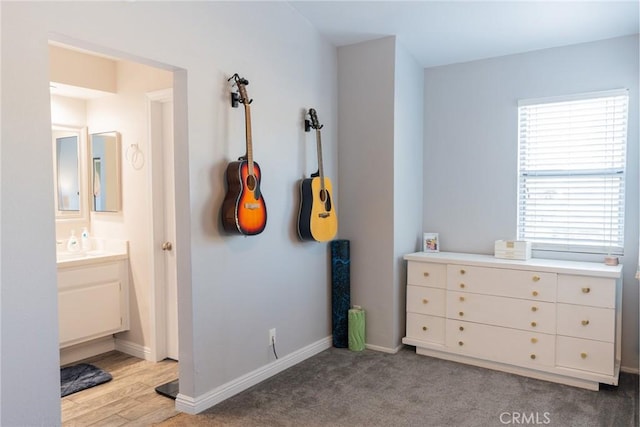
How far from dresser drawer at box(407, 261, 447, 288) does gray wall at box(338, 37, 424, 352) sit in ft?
0.34

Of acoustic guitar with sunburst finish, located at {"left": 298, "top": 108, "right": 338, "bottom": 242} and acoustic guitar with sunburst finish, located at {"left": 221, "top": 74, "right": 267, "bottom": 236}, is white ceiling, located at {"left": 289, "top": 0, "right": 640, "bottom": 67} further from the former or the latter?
acoustic guitar with sunburst finish, located at {"left": 221, "top": 74, "right": 267, "bottom": 236}

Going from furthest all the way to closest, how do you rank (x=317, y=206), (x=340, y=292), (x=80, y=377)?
(x=340, y=292)
(x=317, y=206)
(x=80, y=377)

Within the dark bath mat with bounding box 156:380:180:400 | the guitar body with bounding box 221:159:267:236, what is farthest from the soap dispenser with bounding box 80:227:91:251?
the guitar body with bounding box 221:159:267:236

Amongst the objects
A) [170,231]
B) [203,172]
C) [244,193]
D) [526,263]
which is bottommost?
[526,263]

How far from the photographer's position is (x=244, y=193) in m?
2.66

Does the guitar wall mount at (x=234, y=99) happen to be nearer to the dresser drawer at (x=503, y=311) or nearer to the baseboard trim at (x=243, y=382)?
the baseboard trim at (x=243, y=382)

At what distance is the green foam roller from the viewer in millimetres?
3621

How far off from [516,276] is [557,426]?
1006 mm

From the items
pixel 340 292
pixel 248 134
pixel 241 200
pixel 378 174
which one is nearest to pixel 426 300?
pixel 340 292

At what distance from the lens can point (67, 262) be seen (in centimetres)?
320

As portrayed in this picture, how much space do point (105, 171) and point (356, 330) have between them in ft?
7.76

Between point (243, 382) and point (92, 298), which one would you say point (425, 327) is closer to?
point (243, 382)

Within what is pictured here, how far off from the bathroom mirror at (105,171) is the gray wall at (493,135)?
257 centimetres

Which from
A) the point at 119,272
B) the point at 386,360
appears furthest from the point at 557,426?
the point at 119,272
